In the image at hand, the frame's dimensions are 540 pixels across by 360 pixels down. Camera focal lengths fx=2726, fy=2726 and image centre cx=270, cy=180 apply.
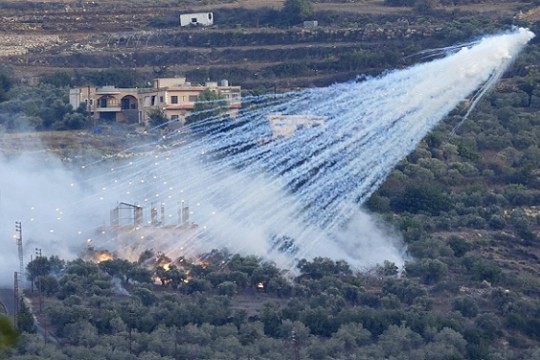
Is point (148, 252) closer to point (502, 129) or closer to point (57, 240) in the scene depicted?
point (57, 240)

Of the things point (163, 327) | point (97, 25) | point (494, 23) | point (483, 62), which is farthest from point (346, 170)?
point (97, 25)

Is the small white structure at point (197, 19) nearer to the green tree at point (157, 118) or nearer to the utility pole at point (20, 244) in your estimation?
the green tree at point (157, 118)

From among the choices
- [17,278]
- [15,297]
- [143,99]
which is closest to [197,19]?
[143,99]

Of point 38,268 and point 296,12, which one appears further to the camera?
point 296,12

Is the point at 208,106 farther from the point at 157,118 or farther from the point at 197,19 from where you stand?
the point at 197,19

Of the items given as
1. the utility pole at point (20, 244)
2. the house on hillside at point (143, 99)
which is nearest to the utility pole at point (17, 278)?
the utility pole at point (20, 244)

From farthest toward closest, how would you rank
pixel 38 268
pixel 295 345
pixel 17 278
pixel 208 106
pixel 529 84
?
pixel 529 84 → pixel 208 106 → pixel 38 268 → pixel 17 278 → pixel 295 345
